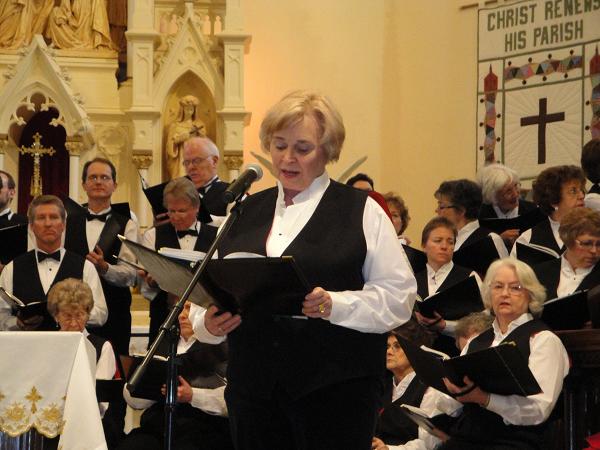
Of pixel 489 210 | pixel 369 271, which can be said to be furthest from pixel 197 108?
pixel 369 271

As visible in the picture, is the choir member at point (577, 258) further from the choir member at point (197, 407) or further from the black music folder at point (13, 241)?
the black music folder at point (13, 241)

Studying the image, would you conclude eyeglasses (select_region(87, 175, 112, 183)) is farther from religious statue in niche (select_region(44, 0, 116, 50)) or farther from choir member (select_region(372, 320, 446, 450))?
religious statue in niche (select_region(44, 0, 116, 50))

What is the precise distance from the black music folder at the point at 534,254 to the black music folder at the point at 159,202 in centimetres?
181

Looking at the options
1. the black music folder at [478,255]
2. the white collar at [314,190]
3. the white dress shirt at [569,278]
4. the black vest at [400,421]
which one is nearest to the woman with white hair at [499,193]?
the black music folder at [478,255]

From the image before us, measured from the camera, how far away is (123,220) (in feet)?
22.2

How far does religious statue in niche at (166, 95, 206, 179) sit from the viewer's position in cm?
954

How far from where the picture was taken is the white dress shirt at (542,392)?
448 centimetres

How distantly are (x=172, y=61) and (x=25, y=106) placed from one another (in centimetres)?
130

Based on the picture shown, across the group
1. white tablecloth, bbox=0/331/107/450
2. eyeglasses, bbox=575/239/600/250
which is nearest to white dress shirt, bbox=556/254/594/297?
eyeglasses, bbox=575/239/600/250

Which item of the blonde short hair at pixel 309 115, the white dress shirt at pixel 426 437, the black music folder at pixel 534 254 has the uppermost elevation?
the blonde short hair at pixel 309 115

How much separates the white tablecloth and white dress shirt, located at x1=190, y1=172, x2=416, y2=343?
171 cm

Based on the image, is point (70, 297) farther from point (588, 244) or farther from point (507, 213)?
point (507, 213)

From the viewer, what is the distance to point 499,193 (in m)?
6.75

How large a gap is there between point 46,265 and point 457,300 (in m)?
2.29
